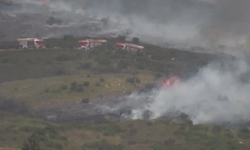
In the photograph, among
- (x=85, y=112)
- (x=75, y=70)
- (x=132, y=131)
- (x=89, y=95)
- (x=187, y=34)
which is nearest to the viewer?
(x=132, y=131)

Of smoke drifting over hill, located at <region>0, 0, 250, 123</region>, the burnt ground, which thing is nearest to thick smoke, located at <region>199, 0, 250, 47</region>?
smoke drifting over hill, located at <region>0, 0, 250, 123</region>

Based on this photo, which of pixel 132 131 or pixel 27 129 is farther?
pixel 132 131

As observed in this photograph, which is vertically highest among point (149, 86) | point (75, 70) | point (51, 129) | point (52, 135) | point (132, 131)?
point (75, 70)

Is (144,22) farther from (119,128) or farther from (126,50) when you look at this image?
(119,128)

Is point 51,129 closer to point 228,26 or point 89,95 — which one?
point 89,95

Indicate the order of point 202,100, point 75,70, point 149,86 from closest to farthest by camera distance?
point 202,100
point 149,86
point 75,70

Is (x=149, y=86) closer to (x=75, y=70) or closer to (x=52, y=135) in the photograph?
(x=75, y=70)

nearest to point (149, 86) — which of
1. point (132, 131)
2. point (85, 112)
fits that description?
point (85, 112)

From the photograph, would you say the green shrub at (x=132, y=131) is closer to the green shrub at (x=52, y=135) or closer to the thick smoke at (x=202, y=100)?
the thick smoke at (x=202, y=100)

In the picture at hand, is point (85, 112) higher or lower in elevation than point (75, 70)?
lower
